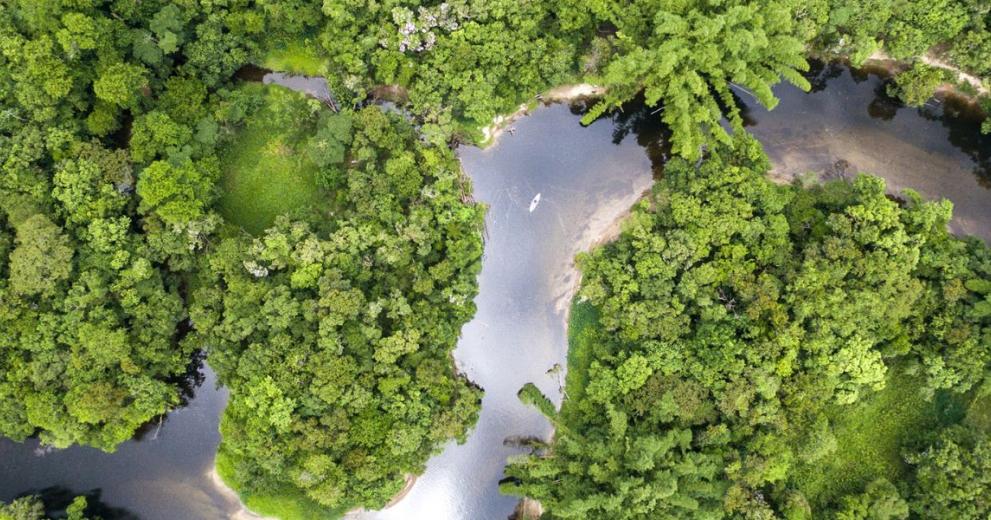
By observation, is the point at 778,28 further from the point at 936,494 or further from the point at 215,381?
the point at 215,381

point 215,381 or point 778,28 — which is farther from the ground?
point 778,28

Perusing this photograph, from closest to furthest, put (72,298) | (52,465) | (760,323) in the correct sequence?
(72,298) → (760,323) → (52,465)

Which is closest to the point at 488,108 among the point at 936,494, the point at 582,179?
the point at 582,179

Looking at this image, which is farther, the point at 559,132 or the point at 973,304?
the point at 559,132

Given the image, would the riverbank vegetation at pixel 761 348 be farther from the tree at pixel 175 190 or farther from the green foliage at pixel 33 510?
the green foliage at pixel 33 510

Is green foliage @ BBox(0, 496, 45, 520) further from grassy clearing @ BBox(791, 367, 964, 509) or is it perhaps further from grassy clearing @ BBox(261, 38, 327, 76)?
grassy clearing @ BBox(791, 367, 964, 509)

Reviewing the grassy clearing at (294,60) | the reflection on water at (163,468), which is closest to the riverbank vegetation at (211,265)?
the grassy clearing at (294,60)

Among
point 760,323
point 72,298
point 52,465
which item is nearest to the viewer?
point 72,298
